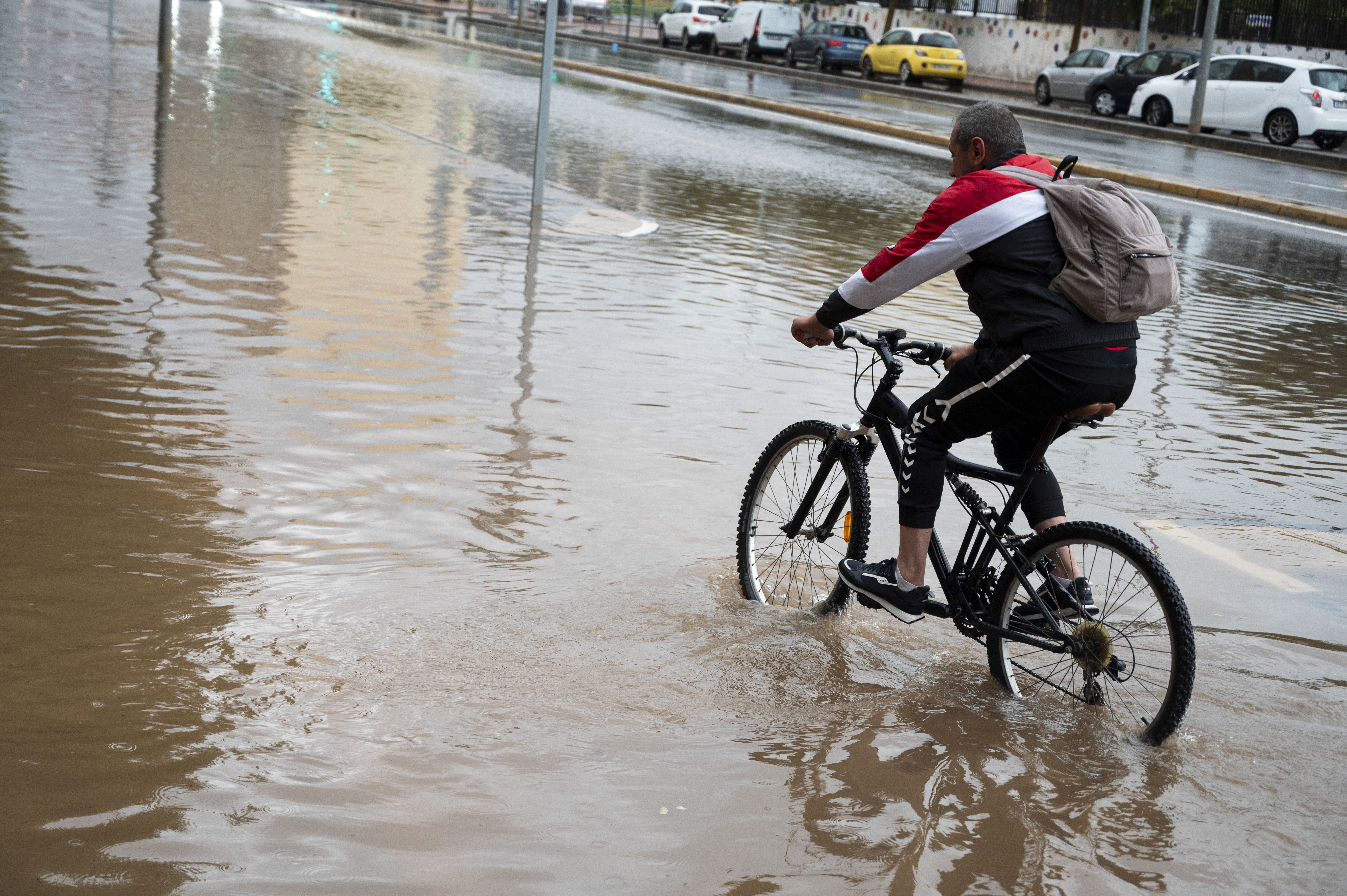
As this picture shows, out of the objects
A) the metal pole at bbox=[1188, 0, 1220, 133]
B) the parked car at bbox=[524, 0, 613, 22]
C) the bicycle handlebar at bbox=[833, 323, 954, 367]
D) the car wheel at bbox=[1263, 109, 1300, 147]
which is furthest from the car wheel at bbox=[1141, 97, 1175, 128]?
the parked car at bbox=[524, 0, 613, 22]

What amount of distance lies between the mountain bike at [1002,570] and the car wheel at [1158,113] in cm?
2739

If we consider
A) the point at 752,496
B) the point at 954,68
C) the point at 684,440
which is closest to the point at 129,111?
the point at 684,440

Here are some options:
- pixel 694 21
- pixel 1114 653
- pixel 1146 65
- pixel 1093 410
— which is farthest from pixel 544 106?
pixel 694 21

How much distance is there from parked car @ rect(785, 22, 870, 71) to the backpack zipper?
37.8m

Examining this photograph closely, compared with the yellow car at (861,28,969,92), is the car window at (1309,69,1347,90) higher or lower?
lower

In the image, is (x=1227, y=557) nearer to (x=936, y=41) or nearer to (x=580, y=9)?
(x=936, y=41)

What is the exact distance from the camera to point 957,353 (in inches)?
160

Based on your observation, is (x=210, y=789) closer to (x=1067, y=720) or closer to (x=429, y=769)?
(x=429, y=769)

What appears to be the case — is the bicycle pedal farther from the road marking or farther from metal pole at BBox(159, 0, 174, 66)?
metal pole at BBox(159, 0, 174, 66)

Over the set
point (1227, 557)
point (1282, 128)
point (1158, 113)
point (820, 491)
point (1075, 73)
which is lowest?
point (1227, 557)

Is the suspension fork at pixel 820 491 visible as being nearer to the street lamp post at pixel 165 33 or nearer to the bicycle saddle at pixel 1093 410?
the bicycle saddle at pixel 1093 410

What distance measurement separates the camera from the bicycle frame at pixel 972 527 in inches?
146

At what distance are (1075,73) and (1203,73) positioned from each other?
7816 mm

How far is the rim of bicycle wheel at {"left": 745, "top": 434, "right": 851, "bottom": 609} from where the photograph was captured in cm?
455
